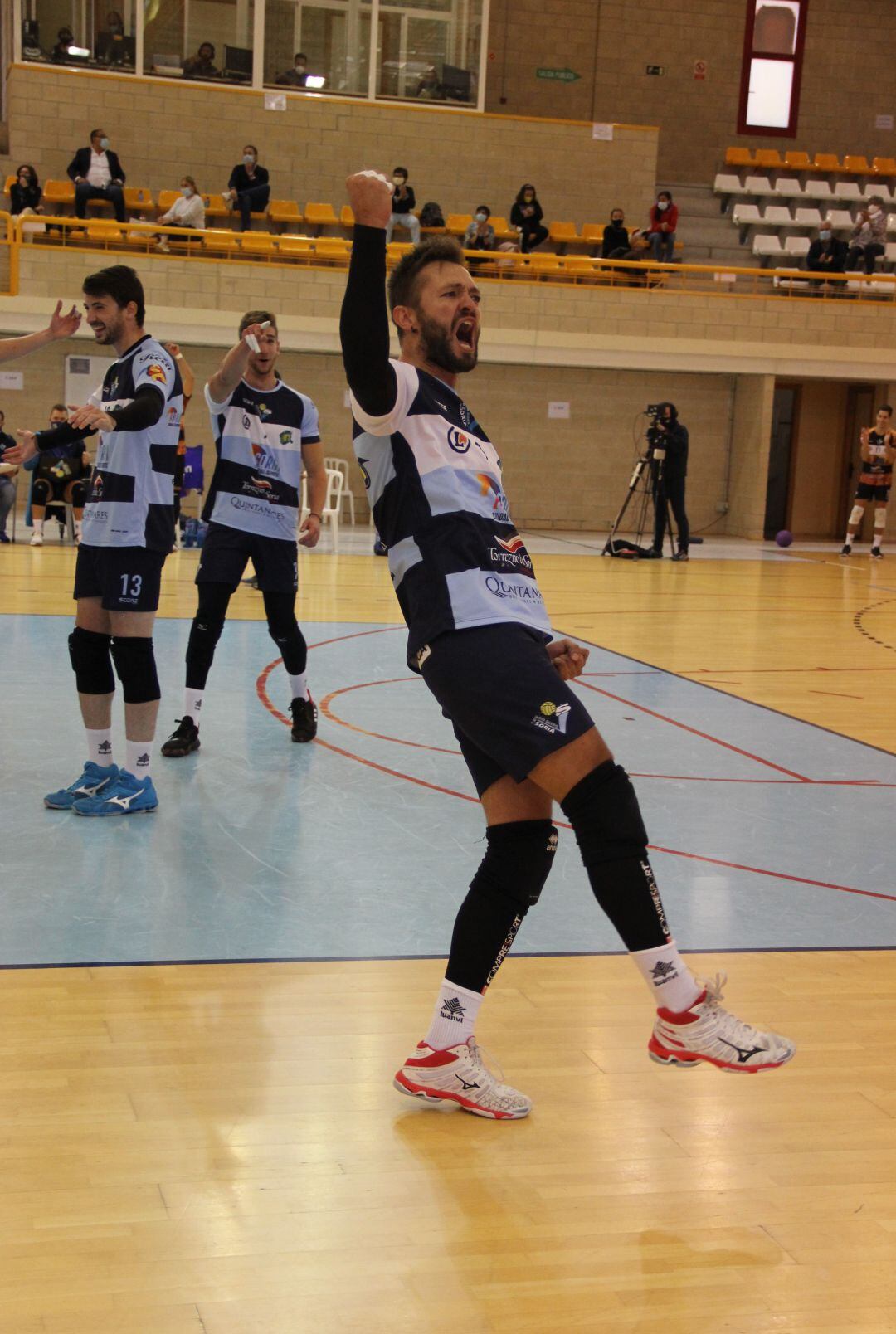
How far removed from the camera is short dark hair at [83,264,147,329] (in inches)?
179

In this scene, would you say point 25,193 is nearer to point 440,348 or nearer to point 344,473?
point 344,473

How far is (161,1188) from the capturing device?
2.34 meters

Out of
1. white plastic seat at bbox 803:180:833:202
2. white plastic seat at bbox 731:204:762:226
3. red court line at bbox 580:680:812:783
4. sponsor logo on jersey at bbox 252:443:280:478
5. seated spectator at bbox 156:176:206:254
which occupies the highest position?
white plastic seat at bbox 803:180:833:202

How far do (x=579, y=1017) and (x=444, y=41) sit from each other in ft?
72.3

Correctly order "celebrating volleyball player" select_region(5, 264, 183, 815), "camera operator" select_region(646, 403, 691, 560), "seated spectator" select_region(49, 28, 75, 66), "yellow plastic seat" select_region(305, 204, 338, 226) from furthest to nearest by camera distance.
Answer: "seated spectator" select_region(49, 28, 75, 66) < "yellow plastic seat" select_region(305, 204, 338, 226) < "camera operator" select_region(646, 403, 691, 560) < "celebrating volleyball player" select_region(5, 264, 183, 815)

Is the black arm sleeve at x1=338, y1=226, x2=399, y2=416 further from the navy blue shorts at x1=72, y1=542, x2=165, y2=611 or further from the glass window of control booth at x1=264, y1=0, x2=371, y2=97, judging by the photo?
the glass window of control booth at x1=264, y1=0, x2=371, y2=97

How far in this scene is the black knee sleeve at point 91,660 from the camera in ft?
16.0

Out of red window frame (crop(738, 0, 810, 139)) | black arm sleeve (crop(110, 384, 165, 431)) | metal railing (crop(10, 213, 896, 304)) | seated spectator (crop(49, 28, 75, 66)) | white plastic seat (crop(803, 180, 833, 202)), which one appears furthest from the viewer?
red window frame (crop(738, 0, 810, 139))

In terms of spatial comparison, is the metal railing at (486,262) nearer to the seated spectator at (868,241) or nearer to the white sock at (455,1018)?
the seated spectator at (868,241)

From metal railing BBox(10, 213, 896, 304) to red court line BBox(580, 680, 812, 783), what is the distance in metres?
11.9

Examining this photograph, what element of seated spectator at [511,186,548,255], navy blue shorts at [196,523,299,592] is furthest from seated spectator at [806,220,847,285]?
navy blue shorts at [196,523,299,592]

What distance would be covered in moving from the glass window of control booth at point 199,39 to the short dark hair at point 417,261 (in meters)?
20.9

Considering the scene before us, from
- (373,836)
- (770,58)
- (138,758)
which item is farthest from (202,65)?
(373,836)

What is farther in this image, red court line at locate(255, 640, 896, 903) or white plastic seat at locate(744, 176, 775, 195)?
white plastic seat at locate(744, 176, 775, 195)
